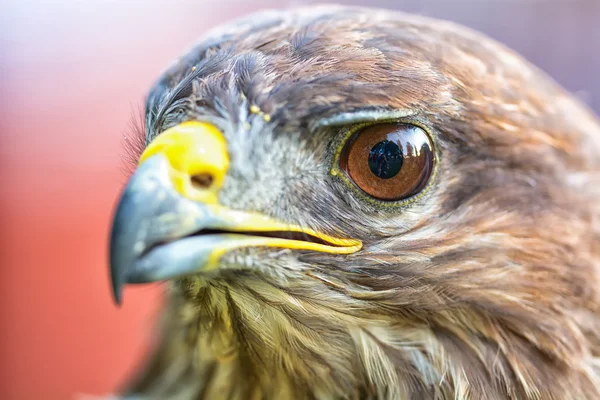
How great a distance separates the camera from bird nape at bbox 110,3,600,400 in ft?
3.86

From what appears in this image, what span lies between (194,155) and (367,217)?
0.38 meters

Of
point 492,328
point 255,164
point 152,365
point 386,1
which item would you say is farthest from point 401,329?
point 386,1

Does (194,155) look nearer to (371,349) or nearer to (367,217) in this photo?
(367,217)

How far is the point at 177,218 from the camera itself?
111 cm

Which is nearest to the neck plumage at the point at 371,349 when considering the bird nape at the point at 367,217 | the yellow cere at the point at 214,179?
the bird nape at the point at 367,217

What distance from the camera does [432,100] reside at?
4.11ft

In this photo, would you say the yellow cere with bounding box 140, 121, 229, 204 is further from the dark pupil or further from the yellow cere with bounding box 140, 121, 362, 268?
the dark pupil

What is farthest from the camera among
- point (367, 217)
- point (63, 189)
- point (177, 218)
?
point (63, 189)

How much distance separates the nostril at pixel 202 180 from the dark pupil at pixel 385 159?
335 mm

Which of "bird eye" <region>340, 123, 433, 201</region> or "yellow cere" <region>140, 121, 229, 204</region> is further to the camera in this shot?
"bird eye" <region>340, 123, 433, 201</region>

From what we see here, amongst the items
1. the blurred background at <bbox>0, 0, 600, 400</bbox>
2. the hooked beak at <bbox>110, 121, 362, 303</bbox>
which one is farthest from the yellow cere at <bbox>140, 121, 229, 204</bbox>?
the blurred background at <bbox>0, 0, 600, 400</bbox>

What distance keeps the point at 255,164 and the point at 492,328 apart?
2.02ft

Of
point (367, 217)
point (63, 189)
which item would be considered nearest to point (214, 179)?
point (367, 217)

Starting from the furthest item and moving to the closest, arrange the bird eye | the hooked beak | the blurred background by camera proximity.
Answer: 1. the blurred background
2. the bird eye
3. the hooked beak
